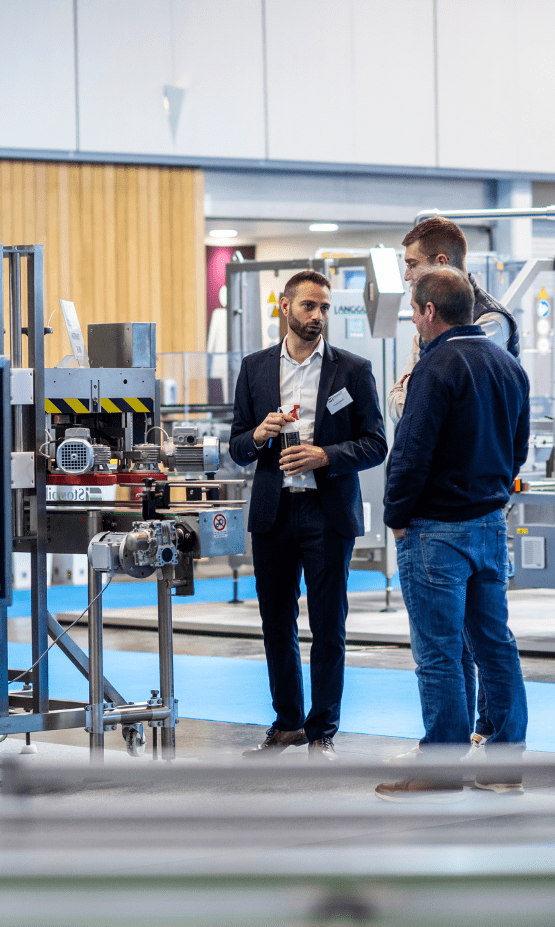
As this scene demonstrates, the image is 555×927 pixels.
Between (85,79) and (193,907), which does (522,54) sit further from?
(193,907)

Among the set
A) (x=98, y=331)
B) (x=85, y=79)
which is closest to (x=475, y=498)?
(x=98, y=331)

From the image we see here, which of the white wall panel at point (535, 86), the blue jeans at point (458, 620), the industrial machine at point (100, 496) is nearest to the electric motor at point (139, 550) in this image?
the industrial machine at point (100, 496)

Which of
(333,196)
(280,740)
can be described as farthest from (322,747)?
(333,196)

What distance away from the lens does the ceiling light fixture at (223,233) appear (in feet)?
43.2

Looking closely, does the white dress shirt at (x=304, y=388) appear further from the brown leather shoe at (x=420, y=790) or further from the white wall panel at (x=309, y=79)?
the white wall panel at (x=309, y=79)

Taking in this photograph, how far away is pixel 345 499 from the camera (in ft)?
14.4

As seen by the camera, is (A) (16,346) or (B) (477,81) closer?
(A) (16,346)

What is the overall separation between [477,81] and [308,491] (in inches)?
401

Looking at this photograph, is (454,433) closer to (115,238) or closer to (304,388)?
(304,388)

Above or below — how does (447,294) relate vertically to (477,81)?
below

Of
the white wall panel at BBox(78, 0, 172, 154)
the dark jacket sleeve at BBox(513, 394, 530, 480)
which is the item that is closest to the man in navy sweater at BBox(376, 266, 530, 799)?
the dark jacket sleeve at BBox(513, 394, 530, 480)

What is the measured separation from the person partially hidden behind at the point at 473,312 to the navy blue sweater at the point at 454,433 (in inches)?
12.9

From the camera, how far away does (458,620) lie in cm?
365

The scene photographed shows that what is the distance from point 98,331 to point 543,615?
431 centimetres
